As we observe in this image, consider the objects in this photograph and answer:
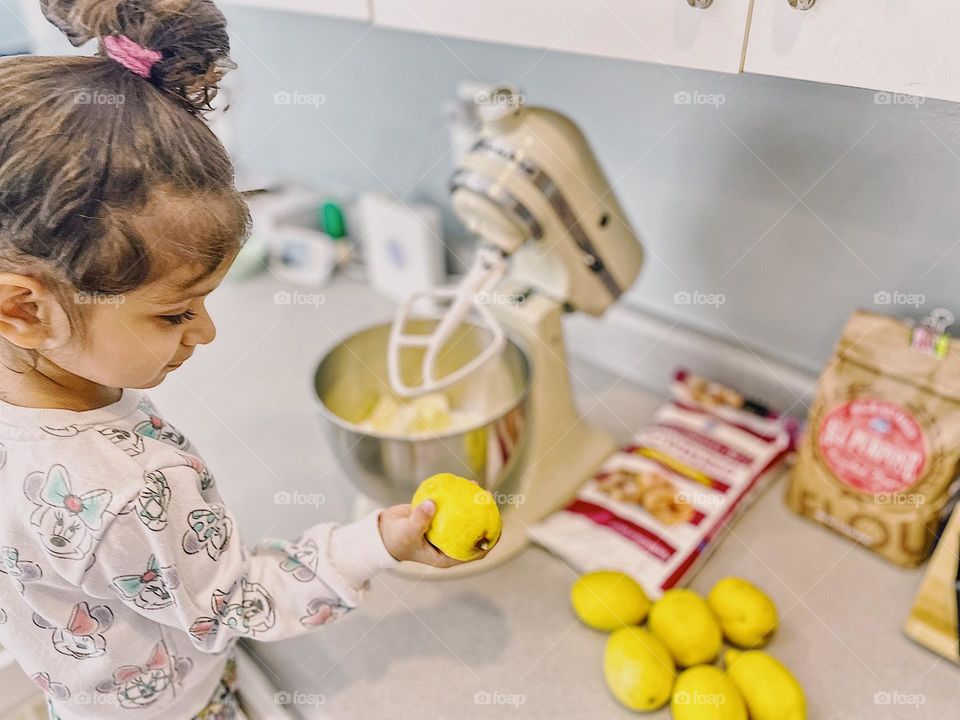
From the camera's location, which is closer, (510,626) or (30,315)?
(30,315)

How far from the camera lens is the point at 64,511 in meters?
0.47

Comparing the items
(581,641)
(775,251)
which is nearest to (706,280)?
(775,251)

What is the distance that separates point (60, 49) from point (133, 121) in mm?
77

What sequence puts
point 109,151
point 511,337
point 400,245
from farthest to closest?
point 400,245
point 511,337
point 109,151
